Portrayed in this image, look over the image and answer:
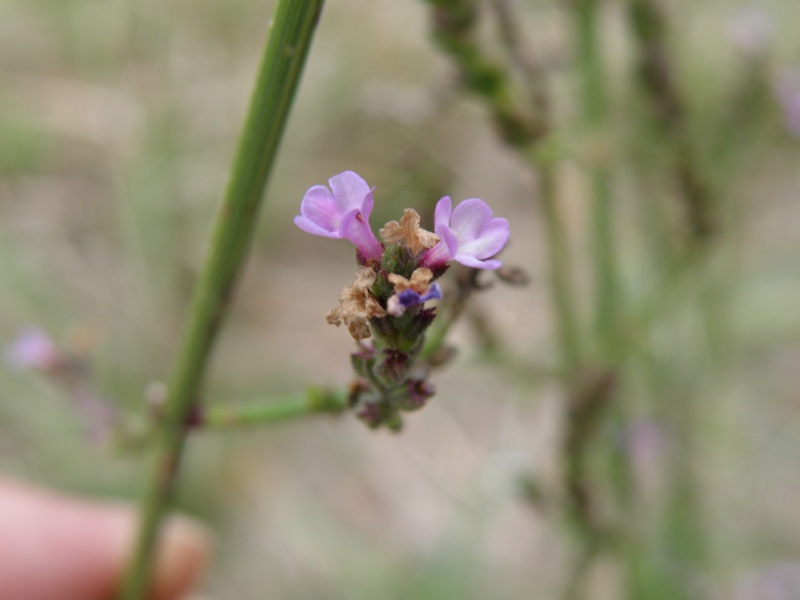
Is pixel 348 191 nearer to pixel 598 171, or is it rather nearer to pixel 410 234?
pixel 410 234

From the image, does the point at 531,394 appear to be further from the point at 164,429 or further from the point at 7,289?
the point at 7,289

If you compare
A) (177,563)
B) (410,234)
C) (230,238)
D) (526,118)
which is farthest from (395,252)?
(177,563)

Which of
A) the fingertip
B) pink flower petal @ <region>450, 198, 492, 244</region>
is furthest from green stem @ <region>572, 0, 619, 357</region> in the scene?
the fingertip

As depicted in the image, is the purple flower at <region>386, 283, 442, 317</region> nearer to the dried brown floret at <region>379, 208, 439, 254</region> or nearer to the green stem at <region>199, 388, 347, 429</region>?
the dried brown floret at <region>379, 208, 439, 254</region>

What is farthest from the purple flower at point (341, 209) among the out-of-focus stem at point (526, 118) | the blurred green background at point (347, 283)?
the blurred green background at point (347, 283)

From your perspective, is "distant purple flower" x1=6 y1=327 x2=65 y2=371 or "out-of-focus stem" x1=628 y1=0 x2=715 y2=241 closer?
"out-of-focus stem" x1=628 y1=0 x2=715 y2=241
